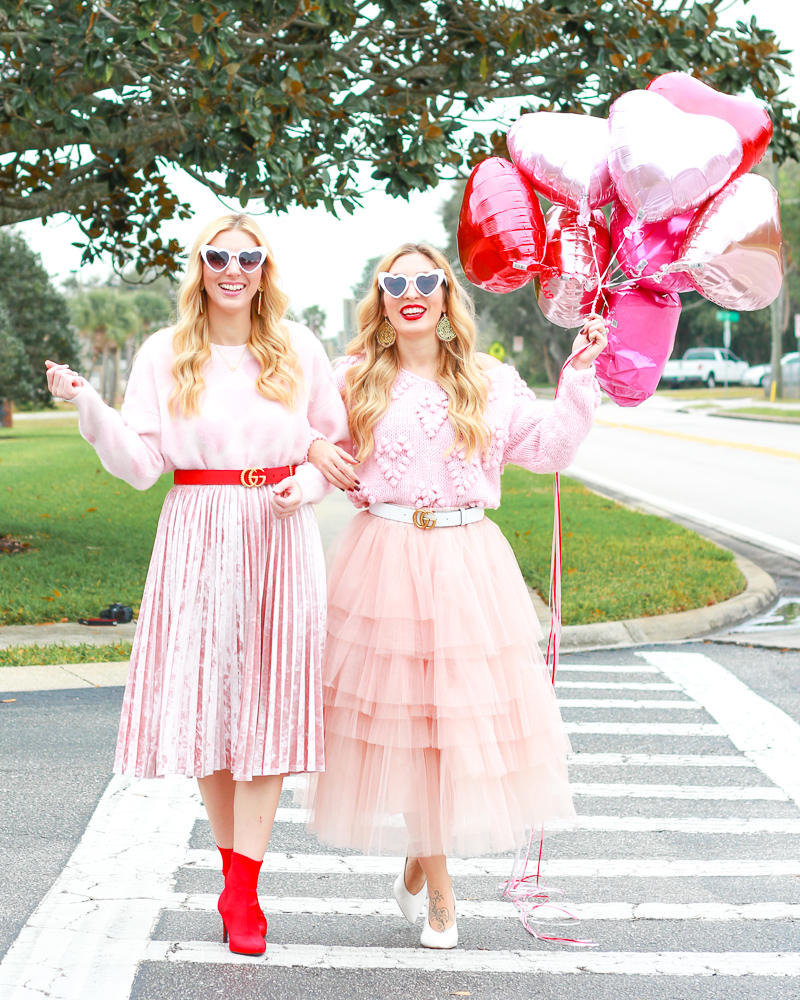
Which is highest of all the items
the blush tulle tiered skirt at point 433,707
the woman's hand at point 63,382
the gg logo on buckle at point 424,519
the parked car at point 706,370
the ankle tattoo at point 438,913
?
the woman's hand at point 63,382

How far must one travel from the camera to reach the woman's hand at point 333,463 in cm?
338

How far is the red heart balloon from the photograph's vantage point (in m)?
3.60

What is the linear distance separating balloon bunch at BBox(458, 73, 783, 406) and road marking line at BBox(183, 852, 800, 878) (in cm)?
162

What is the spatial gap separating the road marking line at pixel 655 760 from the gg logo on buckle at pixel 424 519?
7.15 feet

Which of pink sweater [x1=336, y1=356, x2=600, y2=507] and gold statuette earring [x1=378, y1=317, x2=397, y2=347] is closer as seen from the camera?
pink sweater [x1=336, y1=356, x2=600, y2=507]

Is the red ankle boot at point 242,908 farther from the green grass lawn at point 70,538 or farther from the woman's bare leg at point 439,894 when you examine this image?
the green grass lawn at point 70,538

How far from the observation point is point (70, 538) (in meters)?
11.5

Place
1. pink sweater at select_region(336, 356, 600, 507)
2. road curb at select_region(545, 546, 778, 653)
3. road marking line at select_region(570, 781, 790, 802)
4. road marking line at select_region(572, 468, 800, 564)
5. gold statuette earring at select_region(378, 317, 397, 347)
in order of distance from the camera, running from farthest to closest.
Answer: road marking line at select_region(572, 468, 800, 564)
road curb at select_region(545, 546, 778, 653)
road marking line at select_region(570, 781, 790, 802)
gold statuette earring at select_region(378, 317, 397, 347)
pink sweater at select_region(336, 356, 600, 507)

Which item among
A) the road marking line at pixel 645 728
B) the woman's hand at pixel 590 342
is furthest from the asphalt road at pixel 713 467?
the woman's hand at pixel 590 342

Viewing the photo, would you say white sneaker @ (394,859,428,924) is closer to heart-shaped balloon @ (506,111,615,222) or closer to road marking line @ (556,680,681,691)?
heart-shaped balloon @ (506,111,615,222)

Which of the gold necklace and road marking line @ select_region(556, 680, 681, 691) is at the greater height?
the gold necklace

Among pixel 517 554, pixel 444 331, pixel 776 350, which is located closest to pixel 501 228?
pixel 444 331

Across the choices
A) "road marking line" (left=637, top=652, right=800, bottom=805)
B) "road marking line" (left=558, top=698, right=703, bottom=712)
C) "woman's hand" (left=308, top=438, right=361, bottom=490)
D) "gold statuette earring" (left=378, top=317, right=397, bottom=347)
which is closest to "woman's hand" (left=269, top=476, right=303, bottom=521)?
"woman's hand" (left=308, top=438, right=361, bottom=490)

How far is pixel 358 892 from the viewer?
12.5 ft
